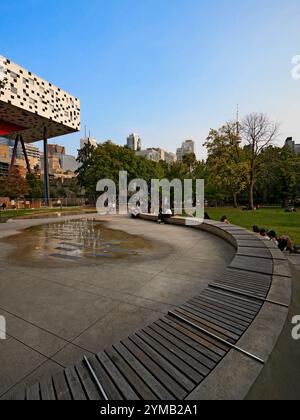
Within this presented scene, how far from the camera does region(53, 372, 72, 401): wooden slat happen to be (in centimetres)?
194

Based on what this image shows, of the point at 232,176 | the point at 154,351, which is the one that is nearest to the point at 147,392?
the point at 154,351

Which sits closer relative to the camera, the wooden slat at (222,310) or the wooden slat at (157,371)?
the wooden slat at (157,371)

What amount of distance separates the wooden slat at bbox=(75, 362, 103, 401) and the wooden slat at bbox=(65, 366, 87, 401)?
0.03 m

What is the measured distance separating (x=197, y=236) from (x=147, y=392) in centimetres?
964

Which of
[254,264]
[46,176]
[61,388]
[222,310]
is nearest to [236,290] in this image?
[222,310]

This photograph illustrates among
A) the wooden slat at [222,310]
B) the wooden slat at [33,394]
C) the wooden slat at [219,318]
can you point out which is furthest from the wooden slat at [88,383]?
the wooden slat at [222,310]

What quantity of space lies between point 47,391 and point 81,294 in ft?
9.01

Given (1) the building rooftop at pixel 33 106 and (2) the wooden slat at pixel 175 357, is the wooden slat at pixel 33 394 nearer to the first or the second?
(2) the wooden slat at pixel 175 357

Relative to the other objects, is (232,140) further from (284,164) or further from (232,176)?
(284,164)

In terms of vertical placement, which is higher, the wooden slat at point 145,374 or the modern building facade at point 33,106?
the modern building facade at point 33,106

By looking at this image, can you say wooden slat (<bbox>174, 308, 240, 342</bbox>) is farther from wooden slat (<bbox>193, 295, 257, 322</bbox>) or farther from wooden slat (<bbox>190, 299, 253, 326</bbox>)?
wooden slat (<bbox>193, 295, 257, 322</bbox>)

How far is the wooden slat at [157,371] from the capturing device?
6.48 ft

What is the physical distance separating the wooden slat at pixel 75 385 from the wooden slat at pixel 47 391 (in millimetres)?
155
